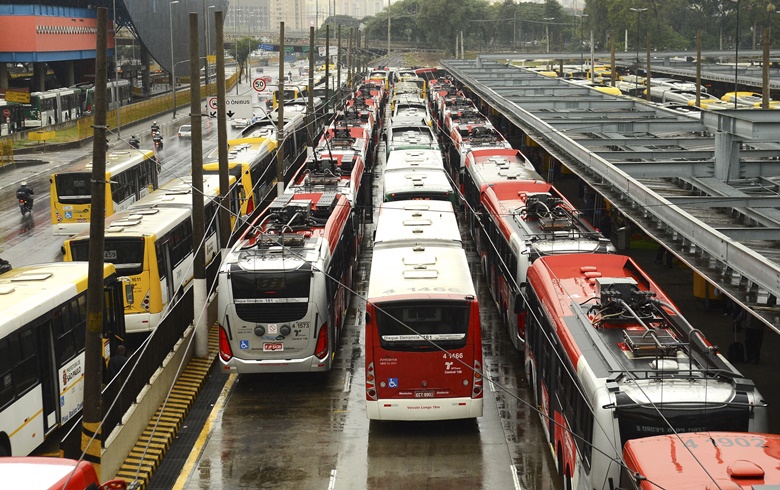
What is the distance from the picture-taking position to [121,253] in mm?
21500

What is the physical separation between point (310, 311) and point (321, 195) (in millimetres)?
6556

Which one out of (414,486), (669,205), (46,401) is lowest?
(414,486)

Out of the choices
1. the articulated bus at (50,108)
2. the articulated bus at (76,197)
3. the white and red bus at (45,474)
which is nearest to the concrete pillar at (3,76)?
the articulated bus at (50,108)

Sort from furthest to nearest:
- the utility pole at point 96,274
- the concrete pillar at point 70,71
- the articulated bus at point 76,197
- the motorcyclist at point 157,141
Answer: the concrete pillar at point 70,71 → the motorcyclist at point 157,141 → the articulated bus at point 76,197 → the utility pole at point 96,274

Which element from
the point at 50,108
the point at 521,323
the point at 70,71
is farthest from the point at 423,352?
the point at 70,71

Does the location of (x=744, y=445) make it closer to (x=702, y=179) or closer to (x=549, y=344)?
(x=549, y=344)

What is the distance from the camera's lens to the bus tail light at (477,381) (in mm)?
16136

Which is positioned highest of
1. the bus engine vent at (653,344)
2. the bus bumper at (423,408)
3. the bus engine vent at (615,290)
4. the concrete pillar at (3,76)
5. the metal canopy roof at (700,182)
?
the concrete pillar at (3,76)

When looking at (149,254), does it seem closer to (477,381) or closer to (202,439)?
(202,439)

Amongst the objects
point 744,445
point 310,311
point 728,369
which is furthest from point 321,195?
point 744,445

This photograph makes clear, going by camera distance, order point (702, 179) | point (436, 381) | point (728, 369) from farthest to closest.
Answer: point (702, 179) → point (436, 381) → point (728, 369)

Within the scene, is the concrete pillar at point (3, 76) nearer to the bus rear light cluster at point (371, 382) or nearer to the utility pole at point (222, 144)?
the utility pole at point (222, 144)

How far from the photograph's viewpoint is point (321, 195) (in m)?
24.5

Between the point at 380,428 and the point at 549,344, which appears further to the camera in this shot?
the point at 380,428
